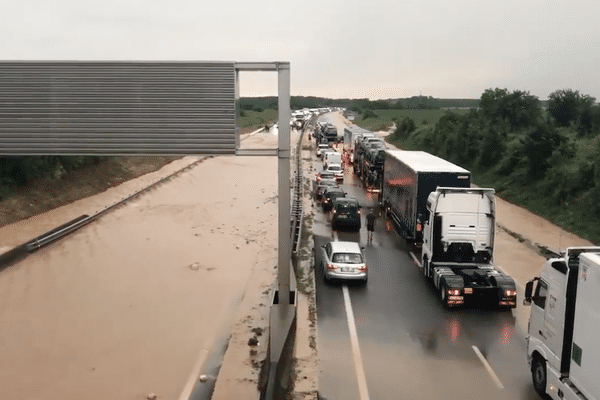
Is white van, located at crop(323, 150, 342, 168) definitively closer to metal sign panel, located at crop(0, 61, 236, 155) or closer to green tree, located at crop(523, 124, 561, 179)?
green tree, located at crop(523, 124, 561, 179)

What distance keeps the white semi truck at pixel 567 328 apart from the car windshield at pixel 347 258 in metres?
7.38

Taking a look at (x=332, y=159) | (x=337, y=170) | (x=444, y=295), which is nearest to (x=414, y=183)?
(x=444, y=295)

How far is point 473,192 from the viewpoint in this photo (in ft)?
60.6

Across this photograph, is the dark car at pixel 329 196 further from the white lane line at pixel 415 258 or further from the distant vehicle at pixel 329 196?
the white lane line at pixel 415 258

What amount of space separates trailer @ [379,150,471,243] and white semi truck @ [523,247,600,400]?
10.1 m

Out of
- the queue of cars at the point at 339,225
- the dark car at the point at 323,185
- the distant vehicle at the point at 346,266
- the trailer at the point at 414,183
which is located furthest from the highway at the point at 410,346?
the dark car at the point at 323,185

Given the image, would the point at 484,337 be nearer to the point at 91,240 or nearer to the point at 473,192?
the point at 473,192

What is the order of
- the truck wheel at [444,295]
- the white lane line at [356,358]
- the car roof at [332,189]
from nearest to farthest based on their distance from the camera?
the white lane line at [356,358], the truck wheel at [444,295], the car roof at [332,189]

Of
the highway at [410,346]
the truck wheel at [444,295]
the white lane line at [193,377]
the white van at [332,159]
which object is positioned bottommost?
the white lane line at [193,377]

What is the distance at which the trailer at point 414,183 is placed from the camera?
22109mm

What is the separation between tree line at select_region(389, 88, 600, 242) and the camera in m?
32.2

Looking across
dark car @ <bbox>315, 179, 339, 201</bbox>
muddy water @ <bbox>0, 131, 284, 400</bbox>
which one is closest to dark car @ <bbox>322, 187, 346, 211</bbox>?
dark car @ <bbox>315, 179, 339, 201</bbox>

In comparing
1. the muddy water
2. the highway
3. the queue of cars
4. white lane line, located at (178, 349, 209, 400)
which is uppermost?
the queue of cars

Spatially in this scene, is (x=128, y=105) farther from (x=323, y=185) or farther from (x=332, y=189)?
(x=323, y=185)
